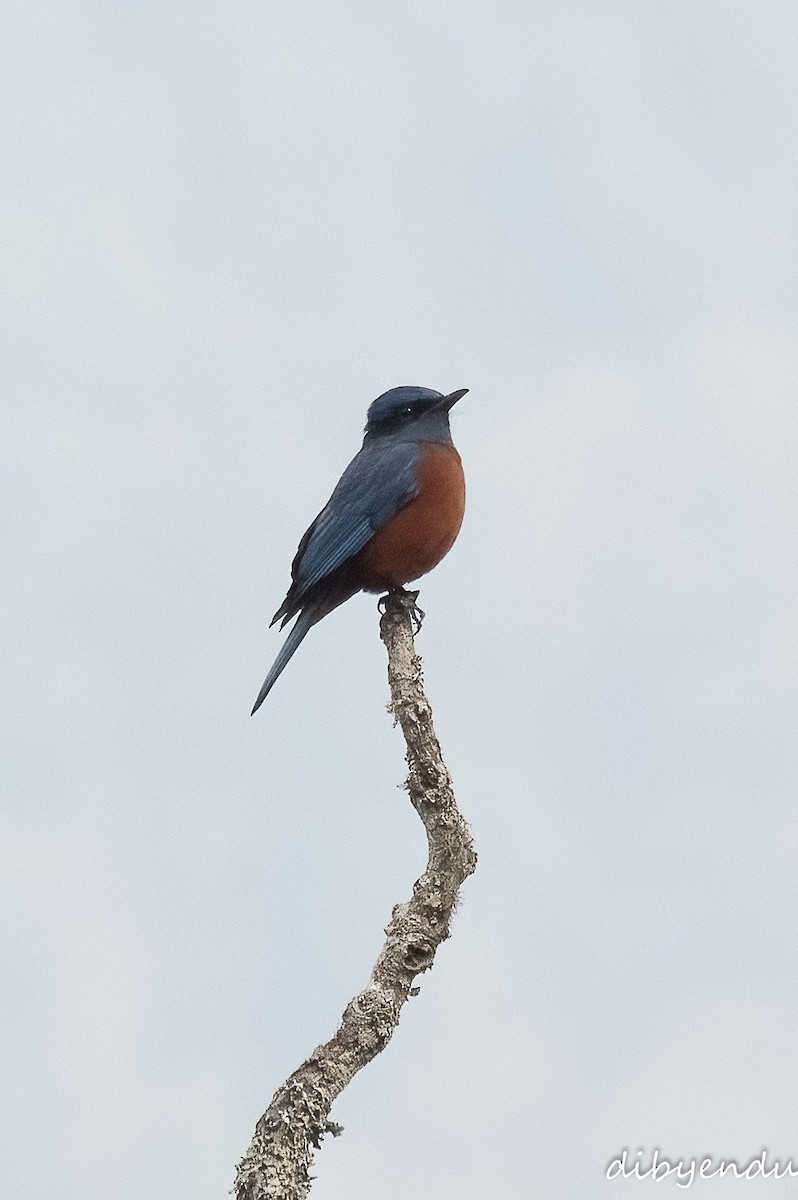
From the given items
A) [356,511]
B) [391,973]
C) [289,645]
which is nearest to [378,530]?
[356,511]

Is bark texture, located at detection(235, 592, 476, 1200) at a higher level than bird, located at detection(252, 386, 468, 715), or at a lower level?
lower

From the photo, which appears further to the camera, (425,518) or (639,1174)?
(425,518)

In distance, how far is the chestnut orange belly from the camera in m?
7.75

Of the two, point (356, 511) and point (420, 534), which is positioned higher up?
point (356, 511)

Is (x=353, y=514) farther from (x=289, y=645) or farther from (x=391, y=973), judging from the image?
(x=391, y=973)

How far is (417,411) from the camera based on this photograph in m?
8.20

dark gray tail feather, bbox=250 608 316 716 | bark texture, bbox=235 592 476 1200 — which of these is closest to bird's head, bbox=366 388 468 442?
dark gray tail feather, bbox=250 608 316 716

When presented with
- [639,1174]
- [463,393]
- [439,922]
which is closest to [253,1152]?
[439,922]

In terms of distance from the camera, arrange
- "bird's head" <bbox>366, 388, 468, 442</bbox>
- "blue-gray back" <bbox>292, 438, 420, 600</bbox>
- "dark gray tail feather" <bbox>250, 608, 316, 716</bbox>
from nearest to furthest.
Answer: "dark gray tail feather" <bbox>250, 608, 316, 716</bbox> < "blue-gray back" <bbox>292, 438, 420, 600</bbox> < "bird's head" <bbox>366, 388, 468, 442</bbox>

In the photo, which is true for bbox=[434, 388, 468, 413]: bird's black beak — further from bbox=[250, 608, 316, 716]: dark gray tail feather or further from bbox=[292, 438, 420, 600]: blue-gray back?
bbox=[250, 608, 316, 716]: dark gray tail feather

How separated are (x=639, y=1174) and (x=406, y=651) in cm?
247

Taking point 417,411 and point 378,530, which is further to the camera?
point 417,411

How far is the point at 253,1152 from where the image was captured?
18.6ft

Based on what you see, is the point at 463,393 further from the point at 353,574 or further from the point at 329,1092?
the point at 329,1092
